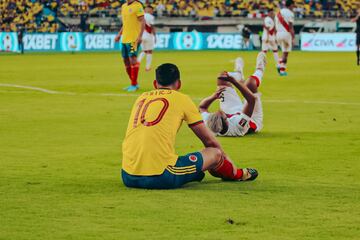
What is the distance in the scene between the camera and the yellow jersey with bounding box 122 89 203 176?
9273 mm

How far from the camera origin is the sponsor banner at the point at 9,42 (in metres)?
60.0

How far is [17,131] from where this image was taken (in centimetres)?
1530

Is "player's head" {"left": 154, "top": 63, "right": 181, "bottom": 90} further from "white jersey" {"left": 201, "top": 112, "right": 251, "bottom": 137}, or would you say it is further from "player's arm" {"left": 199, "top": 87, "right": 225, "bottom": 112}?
"white jersey" {"left": 201, "top": 112, "right": 251, "bottom": 137}

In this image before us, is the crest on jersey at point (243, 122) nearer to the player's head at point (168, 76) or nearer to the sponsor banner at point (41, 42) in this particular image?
the player's head at point (168, 76)

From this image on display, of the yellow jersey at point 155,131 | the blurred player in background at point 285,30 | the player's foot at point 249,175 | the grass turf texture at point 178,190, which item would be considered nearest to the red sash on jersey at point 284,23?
the blurred player in background at point 285,30

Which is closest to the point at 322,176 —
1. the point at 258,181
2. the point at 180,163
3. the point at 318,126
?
the point at 258,181

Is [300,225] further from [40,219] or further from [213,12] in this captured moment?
[213,12]

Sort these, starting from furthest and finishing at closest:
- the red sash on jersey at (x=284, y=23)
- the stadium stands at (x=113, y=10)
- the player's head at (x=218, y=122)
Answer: the stadium stands at (x=113, y=10) → the red sash on jersey at (x=284, y=23) → the player's head at (x=218, y=122)

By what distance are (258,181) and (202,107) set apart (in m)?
4.30

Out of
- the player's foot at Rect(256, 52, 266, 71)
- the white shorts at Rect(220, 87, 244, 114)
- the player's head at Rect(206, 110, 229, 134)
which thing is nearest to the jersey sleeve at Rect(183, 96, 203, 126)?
the player's head at Rect(206, 110, 229, 134)

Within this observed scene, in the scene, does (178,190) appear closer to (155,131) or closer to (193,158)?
(193,158)

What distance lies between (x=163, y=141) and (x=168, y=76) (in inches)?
25.8

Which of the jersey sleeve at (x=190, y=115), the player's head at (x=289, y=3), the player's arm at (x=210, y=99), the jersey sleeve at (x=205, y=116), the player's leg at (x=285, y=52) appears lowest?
the player's leg at (x=285, y=52)

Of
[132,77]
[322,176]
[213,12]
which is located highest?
[322,176]
